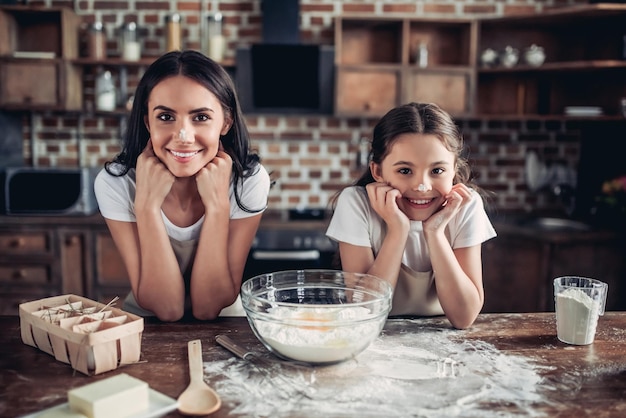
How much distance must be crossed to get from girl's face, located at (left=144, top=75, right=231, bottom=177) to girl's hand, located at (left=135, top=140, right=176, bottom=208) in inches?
0.9

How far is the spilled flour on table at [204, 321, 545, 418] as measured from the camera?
95cm

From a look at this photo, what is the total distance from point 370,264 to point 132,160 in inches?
29.5

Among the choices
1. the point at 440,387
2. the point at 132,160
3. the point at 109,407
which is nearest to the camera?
the point at 109,407

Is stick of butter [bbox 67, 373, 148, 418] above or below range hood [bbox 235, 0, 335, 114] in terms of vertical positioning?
below

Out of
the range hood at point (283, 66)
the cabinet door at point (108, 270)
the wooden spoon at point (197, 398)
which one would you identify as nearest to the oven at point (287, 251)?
the cabinet door at point (108, 270)

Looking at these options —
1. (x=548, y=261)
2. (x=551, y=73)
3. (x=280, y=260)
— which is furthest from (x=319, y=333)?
(x=551, y=73)

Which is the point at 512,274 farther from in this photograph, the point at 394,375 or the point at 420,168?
the point at 394,375

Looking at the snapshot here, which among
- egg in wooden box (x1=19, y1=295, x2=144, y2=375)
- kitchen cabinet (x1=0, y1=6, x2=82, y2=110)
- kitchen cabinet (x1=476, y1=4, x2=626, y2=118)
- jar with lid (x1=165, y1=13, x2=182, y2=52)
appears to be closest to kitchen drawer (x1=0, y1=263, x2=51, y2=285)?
kitchen cabinet (x1=0, y1=6, x2=82, y2=110)

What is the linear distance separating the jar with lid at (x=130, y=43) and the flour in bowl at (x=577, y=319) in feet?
9.66

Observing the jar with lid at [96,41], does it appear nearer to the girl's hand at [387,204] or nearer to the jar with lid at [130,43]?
the jar with lid at [130,43]

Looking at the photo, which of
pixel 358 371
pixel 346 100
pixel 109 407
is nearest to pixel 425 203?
pixel 358 371

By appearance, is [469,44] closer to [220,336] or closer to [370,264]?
[370,264]

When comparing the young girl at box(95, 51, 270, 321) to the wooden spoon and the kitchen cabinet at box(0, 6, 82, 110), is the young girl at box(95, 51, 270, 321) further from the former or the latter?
the kitchen cabinet at box(0, 6, 82, 110)

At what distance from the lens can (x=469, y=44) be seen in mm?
3512
